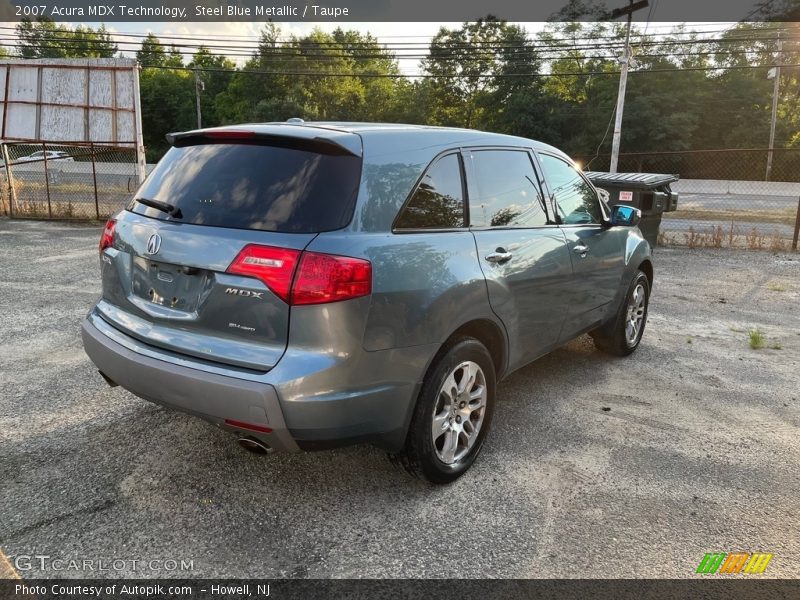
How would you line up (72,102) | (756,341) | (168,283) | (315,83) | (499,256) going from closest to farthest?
(168,283)
(499,256)
(756,341)
(72,102)
(315,83)

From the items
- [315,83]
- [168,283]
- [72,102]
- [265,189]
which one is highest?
[315,83]

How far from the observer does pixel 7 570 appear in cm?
230

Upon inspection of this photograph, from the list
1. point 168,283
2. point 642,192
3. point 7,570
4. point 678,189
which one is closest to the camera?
point 7,570

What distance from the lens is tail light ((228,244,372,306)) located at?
7.80 feet

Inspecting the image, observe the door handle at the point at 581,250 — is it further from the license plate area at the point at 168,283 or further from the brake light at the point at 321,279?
the license plate area at the point at 168,283

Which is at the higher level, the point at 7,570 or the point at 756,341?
the point at 756,341

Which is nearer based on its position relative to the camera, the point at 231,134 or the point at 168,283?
the point at 168,283

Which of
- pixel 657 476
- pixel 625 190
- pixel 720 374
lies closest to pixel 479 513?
pixel 657 476

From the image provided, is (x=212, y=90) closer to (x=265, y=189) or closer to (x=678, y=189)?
(x=678, y=189)

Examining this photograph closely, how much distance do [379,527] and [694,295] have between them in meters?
6.60

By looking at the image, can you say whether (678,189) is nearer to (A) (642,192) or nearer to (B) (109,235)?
(A) (642,192)

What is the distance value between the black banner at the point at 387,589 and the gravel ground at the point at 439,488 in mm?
55

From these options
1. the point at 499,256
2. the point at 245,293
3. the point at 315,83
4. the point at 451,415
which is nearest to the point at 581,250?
the point at 499,256

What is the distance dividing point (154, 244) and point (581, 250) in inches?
106
